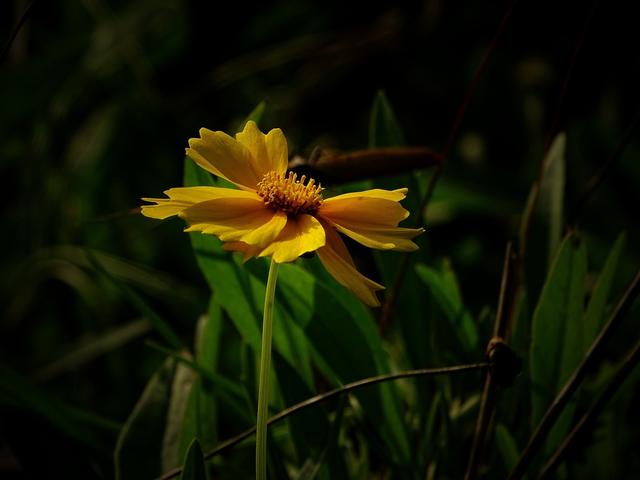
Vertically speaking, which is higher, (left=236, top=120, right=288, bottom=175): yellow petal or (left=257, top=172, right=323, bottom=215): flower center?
(left=236, top=120, right=288, bottom=175): yellow petal

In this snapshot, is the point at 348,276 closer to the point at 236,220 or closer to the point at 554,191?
the point at 236,220

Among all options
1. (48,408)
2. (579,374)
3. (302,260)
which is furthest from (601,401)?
(48,408)

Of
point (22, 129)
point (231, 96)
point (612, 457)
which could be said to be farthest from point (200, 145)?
point (231, 96)

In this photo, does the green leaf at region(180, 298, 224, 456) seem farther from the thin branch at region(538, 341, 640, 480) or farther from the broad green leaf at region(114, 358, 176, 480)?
the thin branch at region(538, 341, 640, 480)

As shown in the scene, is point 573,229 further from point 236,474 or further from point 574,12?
point 574,12

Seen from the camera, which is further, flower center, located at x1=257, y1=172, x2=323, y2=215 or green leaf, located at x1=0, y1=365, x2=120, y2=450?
green leaf, located at x1=0, y1=365, x2=120, y2=450

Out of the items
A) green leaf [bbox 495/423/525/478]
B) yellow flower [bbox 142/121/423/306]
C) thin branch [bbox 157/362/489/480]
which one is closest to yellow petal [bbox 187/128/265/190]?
yellow flower [bbox 142/121/423/306]

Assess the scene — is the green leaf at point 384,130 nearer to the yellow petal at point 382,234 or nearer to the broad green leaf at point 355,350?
the broad green leaf at point 355,350
